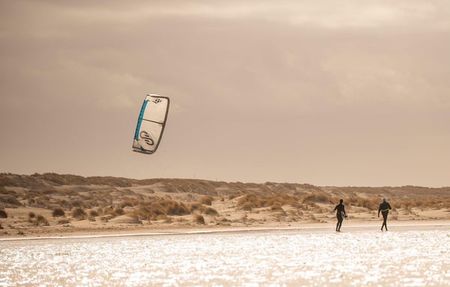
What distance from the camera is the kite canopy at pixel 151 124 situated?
44.5 m

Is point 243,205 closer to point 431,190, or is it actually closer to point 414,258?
point 414,258

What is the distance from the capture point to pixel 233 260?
94.6ft

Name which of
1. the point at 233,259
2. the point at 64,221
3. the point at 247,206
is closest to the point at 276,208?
the point at 247,206

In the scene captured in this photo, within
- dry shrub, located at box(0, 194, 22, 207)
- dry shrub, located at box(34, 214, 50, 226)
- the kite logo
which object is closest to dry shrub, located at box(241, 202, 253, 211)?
dry shrub, located at box(34, 214, 50, 226)

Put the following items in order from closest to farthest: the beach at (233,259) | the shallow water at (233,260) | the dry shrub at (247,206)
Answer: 1. the shallow water at (233,260)
2. the beach at (233,259)
3. the dry shrub at (247,206)

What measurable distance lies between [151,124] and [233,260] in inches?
673

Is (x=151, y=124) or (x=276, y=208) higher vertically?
(x=151, y=124)

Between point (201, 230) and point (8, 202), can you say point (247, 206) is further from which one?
point (201, 230)

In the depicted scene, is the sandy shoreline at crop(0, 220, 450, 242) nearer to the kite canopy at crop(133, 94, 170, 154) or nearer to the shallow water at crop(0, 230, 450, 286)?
the shallow water at crop(0, 230, 450, 286)

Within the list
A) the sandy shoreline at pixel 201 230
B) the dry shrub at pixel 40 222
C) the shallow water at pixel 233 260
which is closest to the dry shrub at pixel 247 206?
the sandy shoreline at pixel 201 230

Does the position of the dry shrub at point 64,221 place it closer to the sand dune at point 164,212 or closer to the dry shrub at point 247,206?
the sand dune at point 164,212

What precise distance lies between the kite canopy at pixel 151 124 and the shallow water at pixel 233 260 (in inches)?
199

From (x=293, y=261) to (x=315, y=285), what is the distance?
679 centimetres

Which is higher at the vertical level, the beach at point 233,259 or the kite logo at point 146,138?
the kite logo at point 146,138
